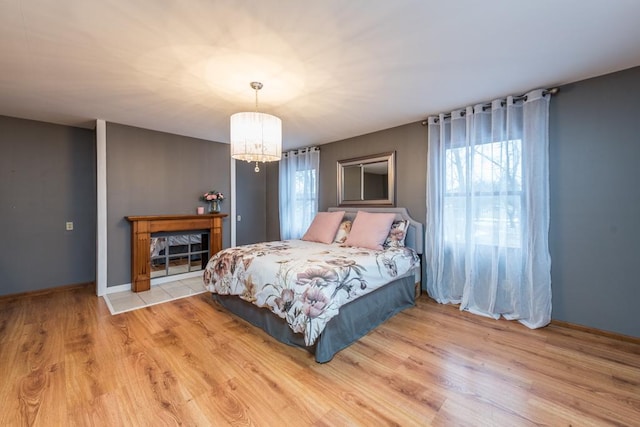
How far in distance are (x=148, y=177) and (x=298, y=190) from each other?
7.94 ft

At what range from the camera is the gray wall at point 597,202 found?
7.33 feet

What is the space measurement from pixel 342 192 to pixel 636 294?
336 cm

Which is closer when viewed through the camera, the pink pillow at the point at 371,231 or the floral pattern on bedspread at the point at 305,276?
the floral pattern on bedspread at the point at 305,276

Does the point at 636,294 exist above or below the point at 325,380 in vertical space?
above

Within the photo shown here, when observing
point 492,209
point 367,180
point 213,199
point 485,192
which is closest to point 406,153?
point 367,180

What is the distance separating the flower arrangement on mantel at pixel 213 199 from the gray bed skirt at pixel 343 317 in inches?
72.3

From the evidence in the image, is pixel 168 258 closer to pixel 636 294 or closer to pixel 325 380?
pixel 325 380

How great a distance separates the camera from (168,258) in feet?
13.5

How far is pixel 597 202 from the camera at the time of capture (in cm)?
237

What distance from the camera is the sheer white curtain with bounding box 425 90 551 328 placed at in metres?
2.55

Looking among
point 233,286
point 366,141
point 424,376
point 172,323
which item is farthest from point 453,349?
point 366,141

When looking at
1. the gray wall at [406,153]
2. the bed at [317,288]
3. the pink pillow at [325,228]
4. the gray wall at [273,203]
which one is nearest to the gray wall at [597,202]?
the gray wall at [406,153]

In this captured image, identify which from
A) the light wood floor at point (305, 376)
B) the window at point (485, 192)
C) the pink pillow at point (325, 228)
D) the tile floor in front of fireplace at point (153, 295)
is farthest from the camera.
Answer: the pink pillow at point (325, 228)

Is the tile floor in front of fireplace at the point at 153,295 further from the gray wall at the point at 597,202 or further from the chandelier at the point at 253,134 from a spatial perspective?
the gray wall at the point at 597,202
